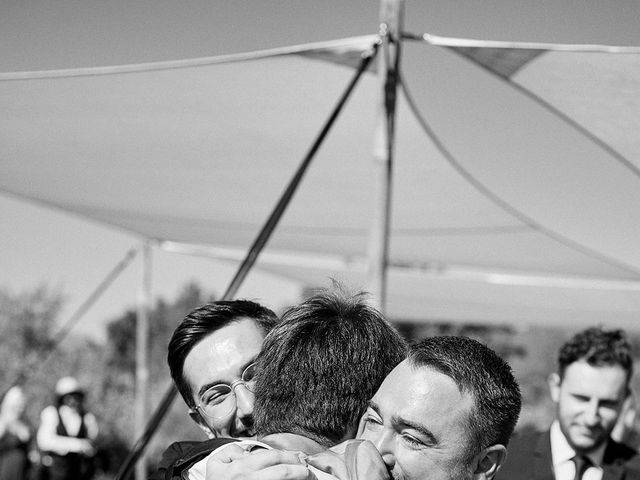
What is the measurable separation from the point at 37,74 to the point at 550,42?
1.97 metres

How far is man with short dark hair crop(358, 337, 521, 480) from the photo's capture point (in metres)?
1.31

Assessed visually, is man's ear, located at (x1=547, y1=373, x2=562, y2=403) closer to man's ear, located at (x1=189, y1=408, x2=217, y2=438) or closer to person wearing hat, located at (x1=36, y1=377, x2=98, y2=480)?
man's ear, located at (x1=189, y1=408, x2=217, y2=438)

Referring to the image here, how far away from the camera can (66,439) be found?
7605mm

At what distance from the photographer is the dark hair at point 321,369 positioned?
138 cm

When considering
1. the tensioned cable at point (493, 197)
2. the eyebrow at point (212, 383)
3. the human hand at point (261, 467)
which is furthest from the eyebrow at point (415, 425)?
the tensioned cable at point (493, 197)

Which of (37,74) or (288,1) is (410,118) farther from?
(37,74)

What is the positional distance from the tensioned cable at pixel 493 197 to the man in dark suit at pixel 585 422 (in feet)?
5.33

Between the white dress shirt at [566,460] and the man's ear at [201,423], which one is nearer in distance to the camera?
the man's ear at [201,423]

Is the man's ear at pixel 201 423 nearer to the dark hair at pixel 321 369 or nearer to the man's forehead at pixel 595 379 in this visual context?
the dark hair at pixel 321 369

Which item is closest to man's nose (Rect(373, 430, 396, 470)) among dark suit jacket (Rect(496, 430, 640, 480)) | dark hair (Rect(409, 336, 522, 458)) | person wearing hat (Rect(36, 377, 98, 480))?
dark hair (Rect(409, 336, 522, 458))

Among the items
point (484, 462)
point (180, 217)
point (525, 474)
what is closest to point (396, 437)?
point (484, 462)

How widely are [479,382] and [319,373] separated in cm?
22

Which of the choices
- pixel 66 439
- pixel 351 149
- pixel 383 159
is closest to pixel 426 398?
pixel 383 159

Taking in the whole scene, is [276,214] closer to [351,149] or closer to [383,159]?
[383,159]
